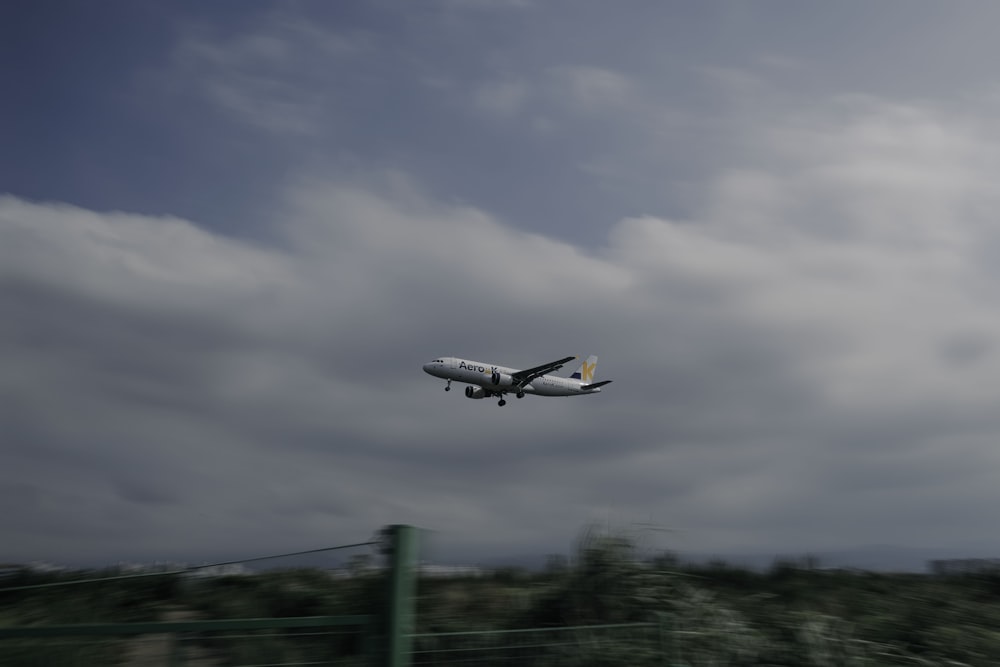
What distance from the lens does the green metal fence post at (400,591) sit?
6457 millimetres

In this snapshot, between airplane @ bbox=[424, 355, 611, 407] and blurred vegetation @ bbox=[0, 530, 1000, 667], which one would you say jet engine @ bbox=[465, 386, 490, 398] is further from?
blurred vegetation @ bbox=[0, 530, 1000, 667]

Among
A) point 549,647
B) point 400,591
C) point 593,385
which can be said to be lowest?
point 549,647

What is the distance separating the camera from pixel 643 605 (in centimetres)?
1355

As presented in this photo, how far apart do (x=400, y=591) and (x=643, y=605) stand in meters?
7.89

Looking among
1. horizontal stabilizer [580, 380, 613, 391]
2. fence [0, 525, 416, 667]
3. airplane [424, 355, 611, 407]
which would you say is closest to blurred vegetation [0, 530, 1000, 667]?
fence [0, 525, 416, 667]

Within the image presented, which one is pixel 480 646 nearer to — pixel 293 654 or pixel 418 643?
pixel 418 643

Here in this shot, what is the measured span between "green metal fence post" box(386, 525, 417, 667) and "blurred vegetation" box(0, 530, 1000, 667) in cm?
17

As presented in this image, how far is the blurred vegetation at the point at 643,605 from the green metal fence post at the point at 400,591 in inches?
6.6

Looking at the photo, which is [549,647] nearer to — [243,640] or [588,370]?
[243,640]

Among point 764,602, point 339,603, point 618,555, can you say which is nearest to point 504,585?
point 618,555

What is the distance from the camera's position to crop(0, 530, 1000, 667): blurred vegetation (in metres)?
7.27

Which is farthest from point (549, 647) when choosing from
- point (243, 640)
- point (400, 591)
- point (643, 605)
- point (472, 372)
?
point (472, 372)

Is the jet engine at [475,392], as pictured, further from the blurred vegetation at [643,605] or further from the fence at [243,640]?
the fence at [243,640]

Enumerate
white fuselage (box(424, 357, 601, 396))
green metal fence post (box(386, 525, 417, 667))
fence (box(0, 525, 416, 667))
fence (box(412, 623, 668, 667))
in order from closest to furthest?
fence (box(0, 525, 416, 667)) → green metal fence post (box(386, 525, 417, 667)) → fence (box(412, 623, 668, 667)) → white fuselage (box(424, 357, 601, 396))
